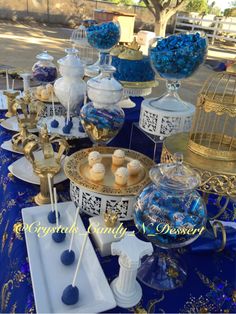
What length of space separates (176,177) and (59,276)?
0.31 meters

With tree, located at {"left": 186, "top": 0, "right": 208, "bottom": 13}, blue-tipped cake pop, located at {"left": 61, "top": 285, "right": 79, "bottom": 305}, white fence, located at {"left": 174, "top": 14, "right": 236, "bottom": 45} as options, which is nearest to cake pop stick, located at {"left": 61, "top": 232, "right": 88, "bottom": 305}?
blue-tipped cake pop, located at {"left": 61, "top": 285, "right": 79, "bottom": 305}

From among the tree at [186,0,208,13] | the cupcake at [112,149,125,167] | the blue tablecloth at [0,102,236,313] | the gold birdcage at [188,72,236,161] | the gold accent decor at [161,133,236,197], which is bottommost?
the blue tablecloth at [0,102,236,313]

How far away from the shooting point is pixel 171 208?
1.92 feet

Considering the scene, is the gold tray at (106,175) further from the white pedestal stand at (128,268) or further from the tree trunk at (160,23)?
the tree trunk at (160,23)

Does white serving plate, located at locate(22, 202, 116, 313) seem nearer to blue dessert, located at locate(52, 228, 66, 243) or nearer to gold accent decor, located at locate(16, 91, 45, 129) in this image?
blue dessert, located at locate(52, 228, 66, 243)

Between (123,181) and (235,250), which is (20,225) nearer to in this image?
(123,181)

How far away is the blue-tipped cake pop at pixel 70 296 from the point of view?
21.9 inches

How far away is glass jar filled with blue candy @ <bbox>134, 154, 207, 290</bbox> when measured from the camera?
0.57m

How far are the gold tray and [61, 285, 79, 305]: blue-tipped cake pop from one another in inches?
9.3

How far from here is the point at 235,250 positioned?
2.39ft

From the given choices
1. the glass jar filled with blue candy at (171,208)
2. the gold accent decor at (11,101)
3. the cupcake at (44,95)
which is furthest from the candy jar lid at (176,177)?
the gold accent decor at (11,101)

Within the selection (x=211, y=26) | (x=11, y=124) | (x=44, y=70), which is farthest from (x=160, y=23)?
(x=11, y=124)

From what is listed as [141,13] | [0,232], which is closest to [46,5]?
[141,13]

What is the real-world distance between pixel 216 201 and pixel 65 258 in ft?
1.68
